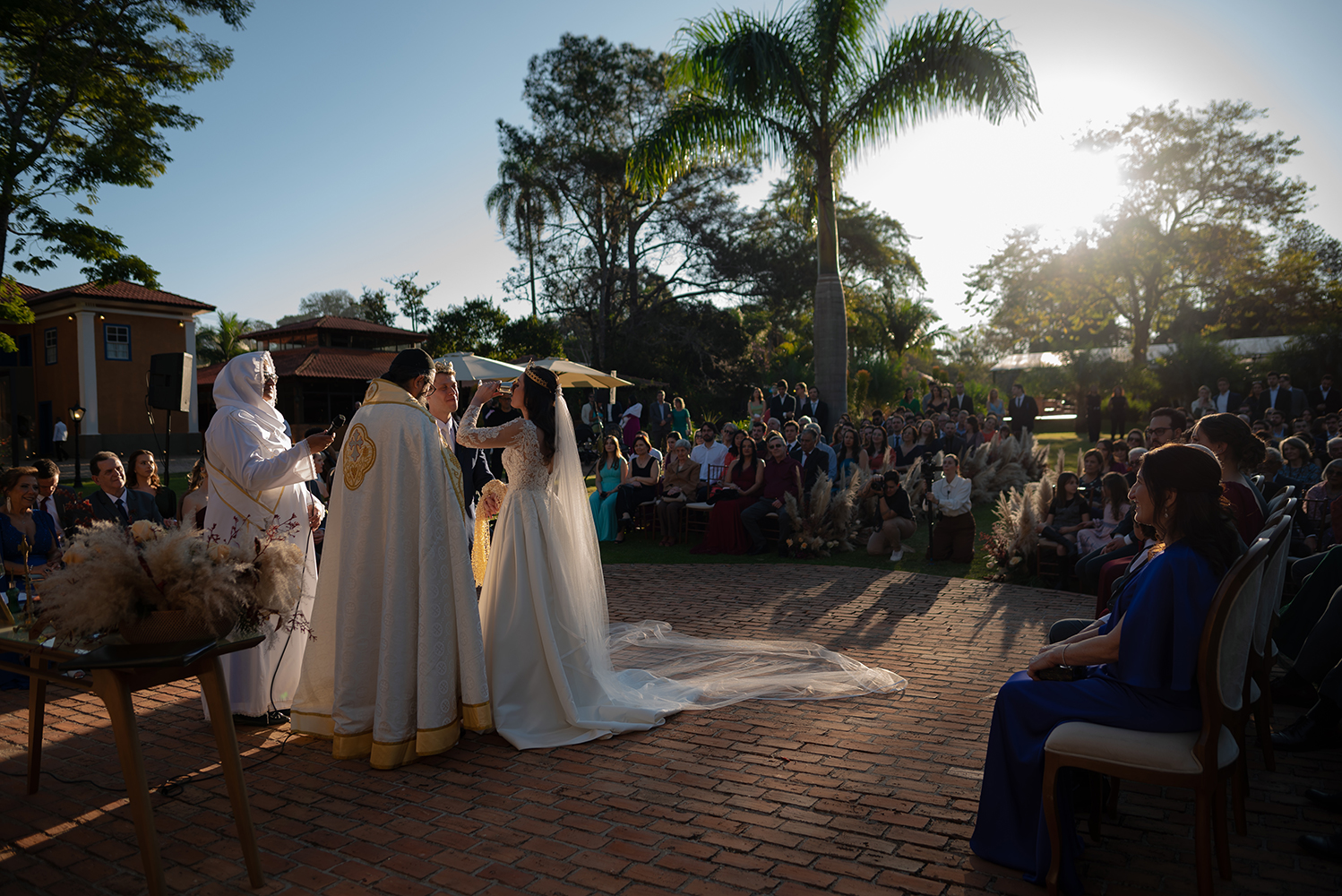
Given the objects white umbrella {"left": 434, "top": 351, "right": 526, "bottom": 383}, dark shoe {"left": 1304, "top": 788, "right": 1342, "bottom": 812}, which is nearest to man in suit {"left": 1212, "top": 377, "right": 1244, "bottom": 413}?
white umbrella {"left": 434, "top": 351, "right": 526, "bottom": 383}

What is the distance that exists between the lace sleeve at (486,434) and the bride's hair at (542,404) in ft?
0.33

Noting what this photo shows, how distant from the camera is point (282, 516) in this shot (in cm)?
489

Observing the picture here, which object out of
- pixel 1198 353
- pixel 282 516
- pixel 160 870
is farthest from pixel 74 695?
pixel 1198 353

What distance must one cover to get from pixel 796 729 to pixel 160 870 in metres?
3.08

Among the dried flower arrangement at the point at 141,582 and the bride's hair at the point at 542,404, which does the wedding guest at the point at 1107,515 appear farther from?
the dried flower arrangement at the point at 141,582

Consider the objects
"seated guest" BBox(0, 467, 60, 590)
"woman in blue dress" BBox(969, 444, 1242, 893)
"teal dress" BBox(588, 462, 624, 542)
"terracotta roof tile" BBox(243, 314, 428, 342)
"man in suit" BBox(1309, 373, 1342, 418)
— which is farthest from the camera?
"terracotta roof tile" BBox(243, 314, 428, 342)

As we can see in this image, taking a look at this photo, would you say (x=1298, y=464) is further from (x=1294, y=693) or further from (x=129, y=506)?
(x=129, y=506)

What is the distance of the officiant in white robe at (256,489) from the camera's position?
462cm

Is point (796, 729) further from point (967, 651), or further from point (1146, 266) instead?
point (1146, 266)

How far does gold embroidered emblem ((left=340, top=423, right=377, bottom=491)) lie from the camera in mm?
4285

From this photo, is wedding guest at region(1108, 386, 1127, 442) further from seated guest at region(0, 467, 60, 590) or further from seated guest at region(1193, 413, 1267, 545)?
seated guest at region(0, 467, 60, 590)

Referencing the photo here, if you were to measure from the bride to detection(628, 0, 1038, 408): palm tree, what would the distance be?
9.46 metres

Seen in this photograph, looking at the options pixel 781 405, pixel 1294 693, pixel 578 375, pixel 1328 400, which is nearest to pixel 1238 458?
pixel 1294 693

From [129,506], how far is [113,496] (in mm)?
193
